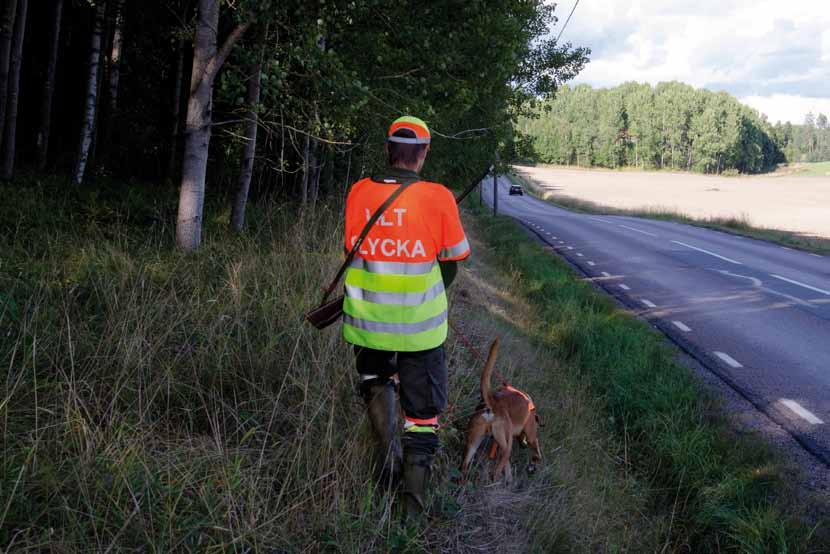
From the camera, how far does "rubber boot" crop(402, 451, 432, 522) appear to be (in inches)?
120

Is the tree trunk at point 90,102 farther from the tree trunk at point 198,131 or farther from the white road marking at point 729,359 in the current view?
the white road marking at point 729,359

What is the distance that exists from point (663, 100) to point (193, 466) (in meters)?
160

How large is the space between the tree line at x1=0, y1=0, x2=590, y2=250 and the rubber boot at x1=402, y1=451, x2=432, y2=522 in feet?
15.1

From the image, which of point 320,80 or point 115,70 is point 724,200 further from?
point 320,80

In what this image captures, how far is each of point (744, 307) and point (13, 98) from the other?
1266 cm

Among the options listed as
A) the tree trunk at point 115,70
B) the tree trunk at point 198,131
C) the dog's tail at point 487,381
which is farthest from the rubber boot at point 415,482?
the tree trunk at point 115,70

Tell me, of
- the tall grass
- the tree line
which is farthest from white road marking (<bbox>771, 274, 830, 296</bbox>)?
the tall grass

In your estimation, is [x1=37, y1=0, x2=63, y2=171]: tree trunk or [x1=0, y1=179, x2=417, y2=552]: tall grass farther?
[x1=37, y1=0, x2=63, y2=171]: tree trunk

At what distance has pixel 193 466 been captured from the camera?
2.83 m

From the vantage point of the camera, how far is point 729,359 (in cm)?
782

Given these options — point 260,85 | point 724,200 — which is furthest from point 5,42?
point 724,200

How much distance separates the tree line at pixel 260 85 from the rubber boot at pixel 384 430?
4.25 meters

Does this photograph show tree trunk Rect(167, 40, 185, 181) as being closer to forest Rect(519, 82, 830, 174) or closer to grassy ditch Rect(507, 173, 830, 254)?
grassy ditch Rect(507, 173, 830, 254)

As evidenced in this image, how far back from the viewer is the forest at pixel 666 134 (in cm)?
13538
